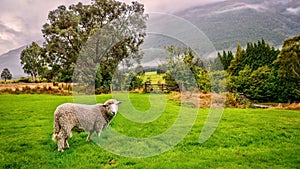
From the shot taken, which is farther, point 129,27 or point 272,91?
point 272,91

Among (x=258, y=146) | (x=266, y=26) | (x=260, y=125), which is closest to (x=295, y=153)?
(x=258, y=146)

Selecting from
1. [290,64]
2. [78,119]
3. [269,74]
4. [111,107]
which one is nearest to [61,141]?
[78,119]

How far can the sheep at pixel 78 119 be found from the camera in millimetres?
6543

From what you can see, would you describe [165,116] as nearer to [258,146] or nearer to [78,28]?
[258,146]

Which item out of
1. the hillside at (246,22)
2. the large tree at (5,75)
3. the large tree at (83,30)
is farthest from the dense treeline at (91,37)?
the hillside at (246,22)

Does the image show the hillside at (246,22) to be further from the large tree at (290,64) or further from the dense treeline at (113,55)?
the dense treeline at (113,55)

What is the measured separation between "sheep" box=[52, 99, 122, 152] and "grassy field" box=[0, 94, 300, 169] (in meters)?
0.42

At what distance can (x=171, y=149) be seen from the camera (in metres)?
7.18

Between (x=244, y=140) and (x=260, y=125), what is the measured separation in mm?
2788

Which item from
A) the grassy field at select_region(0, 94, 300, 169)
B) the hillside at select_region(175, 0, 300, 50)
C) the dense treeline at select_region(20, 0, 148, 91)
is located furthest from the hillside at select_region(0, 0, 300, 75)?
the grassy field at select_region(0, 94, 300, 169)

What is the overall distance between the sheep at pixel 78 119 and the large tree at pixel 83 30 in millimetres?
18542

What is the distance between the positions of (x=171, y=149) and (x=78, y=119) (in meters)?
2.85

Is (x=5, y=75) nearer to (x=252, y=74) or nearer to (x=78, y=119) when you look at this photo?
(x=252, y=74)

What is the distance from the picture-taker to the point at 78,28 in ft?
93.2
